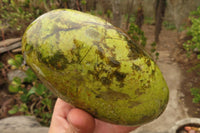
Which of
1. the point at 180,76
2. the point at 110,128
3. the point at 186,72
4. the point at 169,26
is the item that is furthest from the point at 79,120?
the point at 169,26

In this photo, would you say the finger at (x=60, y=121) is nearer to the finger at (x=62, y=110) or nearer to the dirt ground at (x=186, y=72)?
the finger at (x=62, y=110)

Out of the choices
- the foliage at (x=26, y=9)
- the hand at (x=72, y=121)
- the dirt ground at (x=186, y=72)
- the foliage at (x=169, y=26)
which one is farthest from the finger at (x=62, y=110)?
the foliage at (x=169, y=26)

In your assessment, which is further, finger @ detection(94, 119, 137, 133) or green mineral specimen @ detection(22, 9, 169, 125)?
finger @ detection(94, 119, 137, 133)

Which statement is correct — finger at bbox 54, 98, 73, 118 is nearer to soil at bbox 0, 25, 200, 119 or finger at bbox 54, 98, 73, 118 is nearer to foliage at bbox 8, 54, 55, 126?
foliage at bbox 8, 54, 55, 126

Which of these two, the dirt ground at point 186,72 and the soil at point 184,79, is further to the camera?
the dirt ground at point 186,72

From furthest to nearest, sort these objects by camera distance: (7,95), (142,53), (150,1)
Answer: (150,1) < (7,95) < (142,53)

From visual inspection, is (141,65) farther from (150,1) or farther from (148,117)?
(150,1)

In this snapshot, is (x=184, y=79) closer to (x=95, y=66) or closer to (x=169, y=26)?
(x=95, y=66)

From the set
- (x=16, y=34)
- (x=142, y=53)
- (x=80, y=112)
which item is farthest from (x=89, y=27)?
(x=16, y=34)

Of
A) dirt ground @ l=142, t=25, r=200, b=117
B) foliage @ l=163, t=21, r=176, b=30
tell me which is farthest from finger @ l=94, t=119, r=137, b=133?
foliage @ l=163, t=21, r=176, b=30
